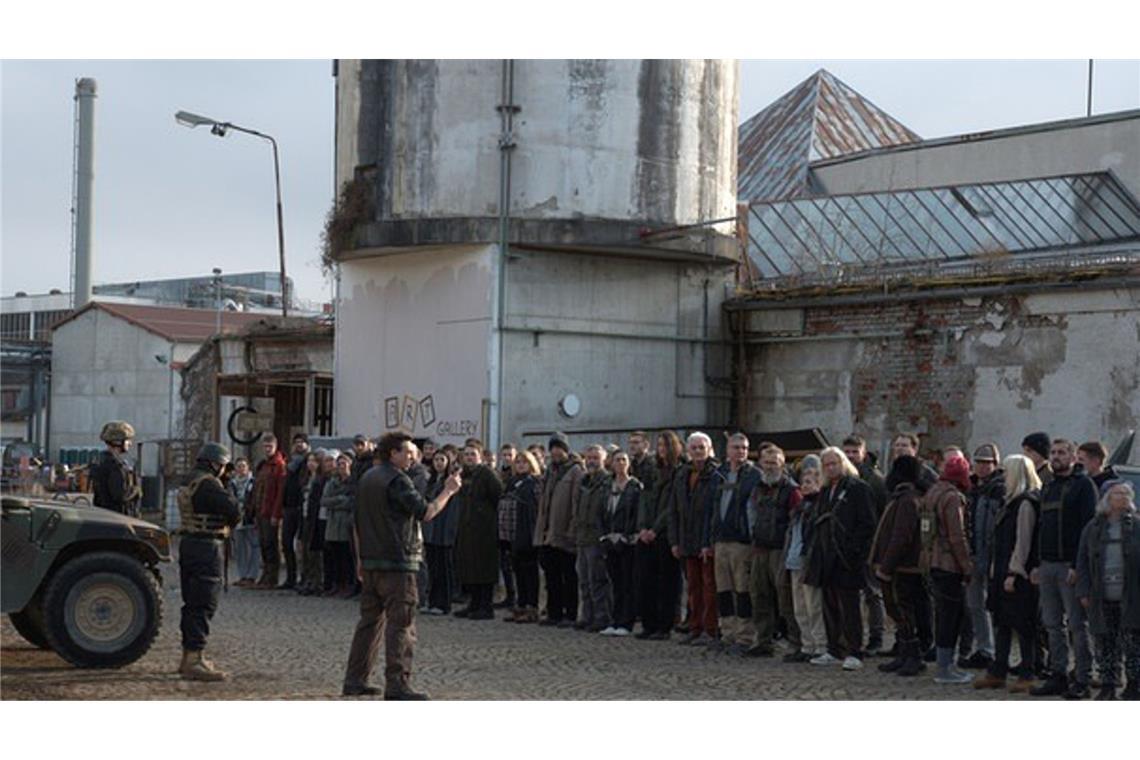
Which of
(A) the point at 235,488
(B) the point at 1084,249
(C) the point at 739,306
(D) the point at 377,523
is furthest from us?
(B) the point at 1084,249

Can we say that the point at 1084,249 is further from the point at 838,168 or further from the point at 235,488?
the point at 235,488

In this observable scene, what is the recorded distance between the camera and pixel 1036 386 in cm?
2433

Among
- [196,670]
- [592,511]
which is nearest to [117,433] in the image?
[196,670]

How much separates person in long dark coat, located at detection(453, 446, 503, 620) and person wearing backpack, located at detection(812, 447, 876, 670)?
532 centimetres

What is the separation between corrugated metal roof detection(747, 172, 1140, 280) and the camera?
3219cm

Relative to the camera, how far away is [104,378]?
228ft

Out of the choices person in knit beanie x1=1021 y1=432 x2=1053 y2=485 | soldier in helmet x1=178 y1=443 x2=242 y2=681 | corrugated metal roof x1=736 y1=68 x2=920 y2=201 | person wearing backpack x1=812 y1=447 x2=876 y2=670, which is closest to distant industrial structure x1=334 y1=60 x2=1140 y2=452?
person wearing backpack x1=812 y1=447 x2=876 y2=670

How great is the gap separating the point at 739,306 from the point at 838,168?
16468 mm

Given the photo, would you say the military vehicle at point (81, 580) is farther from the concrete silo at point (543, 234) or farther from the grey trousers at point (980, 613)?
the concrete silo at point (543, 234)

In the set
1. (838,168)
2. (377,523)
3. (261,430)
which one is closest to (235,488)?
(261,430)

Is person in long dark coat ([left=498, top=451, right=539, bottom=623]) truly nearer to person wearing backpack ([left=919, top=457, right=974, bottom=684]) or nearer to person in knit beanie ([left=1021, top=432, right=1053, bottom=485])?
person wearing backpack ([left=919, top=457, right=974, bottom=684])

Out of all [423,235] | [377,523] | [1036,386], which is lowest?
[377,523]

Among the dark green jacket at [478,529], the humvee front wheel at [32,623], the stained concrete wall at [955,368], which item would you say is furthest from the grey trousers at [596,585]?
the stained concrete wall at [955,368]

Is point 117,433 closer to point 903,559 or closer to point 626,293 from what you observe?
point 903,559
